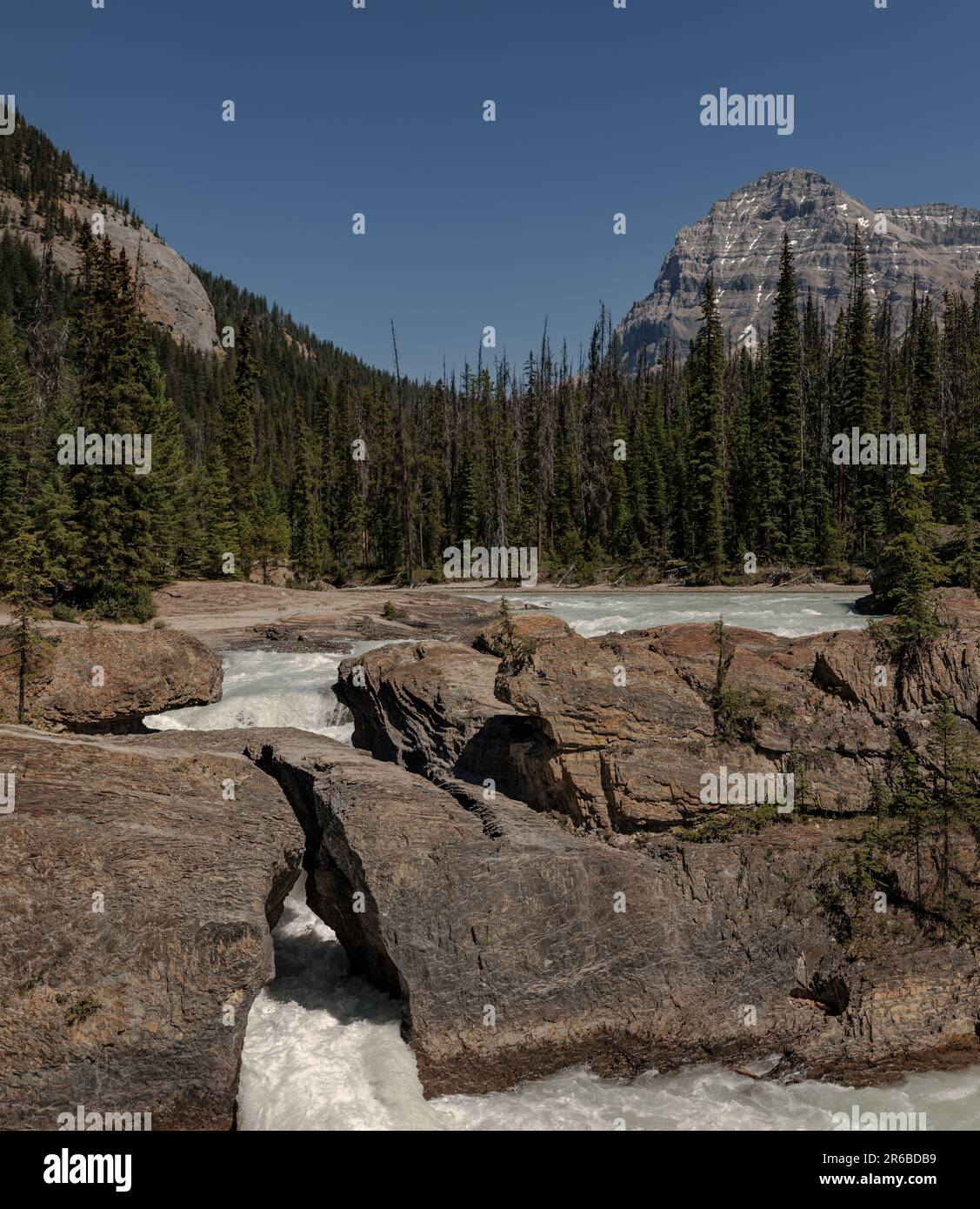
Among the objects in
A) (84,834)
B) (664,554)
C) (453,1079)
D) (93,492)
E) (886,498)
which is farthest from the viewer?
(664,554)

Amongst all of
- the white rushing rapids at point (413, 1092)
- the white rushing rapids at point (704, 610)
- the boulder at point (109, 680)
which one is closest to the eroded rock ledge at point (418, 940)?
the white rushing rapids at point (413, 1092)

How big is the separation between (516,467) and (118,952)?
216ft

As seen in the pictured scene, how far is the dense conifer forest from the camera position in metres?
36.0

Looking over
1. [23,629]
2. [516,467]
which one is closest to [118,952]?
[23,629]

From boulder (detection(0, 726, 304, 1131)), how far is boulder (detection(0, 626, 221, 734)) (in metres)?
6.73

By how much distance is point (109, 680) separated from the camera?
17.1 metres

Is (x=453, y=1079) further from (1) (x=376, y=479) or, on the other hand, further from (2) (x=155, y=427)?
(1) (x=376, y=479)

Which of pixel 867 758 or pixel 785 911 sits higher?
pixel 867 758

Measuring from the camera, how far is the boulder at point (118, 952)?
844 centimetres

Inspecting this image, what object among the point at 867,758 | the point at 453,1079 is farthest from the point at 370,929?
the point at 867,758

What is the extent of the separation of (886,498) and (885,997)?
45.9 m

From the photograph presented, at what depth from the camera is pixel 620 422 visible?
75750 millimetres

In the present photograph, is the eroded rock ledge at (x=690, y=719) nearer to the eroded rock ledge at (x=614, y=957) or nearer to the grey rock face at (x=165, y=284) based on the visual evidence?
the eroded rock ledge at (x=614, y=957)

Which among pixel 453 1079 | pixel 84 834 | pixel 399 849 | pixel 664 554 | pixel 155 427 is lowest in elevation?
pixel 453 1079
